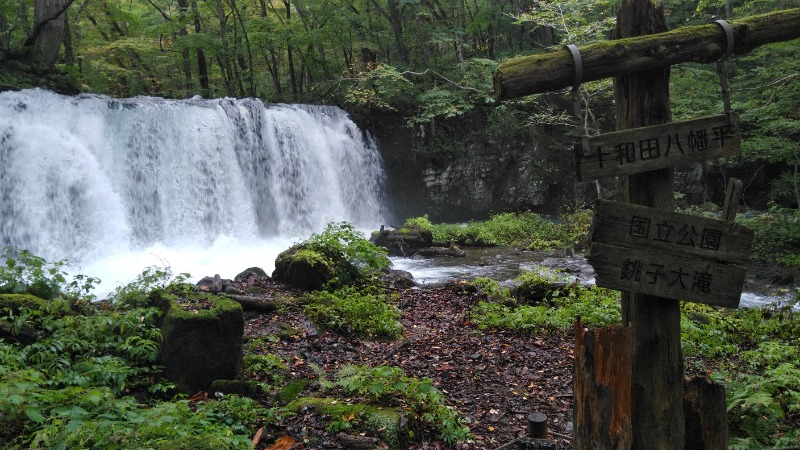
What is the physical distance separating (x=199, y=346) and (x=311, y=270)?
13.8ft

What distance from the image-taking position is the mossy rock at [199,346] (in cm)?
502

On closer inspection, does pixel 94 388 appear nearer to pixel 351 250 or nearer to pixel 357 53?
pixel 351 250

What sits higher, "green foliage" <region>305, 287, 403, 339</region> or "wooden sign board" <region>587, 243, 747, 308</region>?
"wooden sign board" <region>587, 243, 747, 308</region>

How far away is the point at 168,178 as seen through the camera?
48.4 ft

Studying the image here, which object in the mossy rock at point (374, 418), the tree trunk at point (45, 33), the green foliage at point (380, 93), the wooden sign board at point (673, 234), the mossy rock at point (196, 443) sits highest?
the tree trunk at point (45, 33)

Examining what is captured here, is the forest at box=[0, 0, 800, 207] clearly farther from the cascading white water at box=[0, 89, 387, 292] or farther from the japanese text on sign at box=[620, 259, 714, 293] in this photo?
the japanese text on sign at box=[620, 259, 714, 293]

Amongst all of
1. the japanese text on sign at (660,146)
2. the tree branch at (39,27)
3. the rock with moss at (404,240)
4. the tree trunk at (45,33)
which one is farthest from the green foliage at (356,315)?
the tree trunk at (45,33)

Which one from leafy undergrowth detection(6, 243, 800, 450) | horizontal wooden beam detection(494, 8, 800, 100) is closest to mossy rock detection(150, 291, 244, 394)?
leafy undergrowth detection(6, 243, 800, 450)

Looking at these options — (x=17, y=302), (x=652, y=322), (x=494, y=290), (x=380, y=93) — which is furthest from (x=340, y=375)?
(x=380, y=93)

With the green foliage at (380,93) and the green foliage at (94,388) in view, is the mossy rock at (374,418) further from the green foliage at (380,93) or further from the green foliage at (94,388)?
the green foliage at (380,93)

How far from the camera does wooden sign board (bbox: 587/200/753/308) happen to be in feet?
8.96

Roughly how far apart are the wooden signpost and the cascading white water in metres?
9.47

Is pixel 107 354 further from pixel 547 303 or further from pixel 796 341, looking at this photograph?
pixel 796 341

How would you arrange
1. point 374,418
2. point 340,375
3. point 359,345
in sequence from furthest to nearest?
point 359,345
point 340,375
point 374,418
